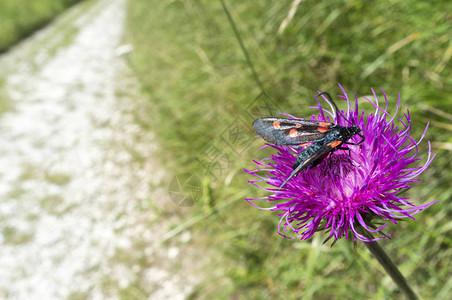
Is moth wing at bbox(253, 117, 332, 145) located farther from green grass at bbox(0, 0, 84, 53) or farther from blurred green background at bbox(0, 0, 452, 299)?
green grass at bbox(0, 0, 84, 53)

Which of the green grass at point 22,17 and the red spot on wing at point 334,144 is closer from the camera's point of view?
the red spot on wing at point 334,144

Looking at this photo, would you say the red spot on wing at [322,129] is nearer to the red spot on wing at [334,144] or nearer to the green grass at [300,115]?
the red spot on wing at [334,144]

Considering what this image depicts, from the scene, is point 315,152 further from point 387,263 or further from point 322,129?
point 387,263

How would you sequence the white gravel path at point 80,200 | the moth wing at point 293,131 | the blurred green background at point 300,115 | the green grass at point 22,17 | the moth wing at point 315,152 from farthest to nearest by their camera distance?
the green grass at point 22,17 → the white gravel path at point 80,200 → the blurred green background at point 300,115 → the moth wing at point 293,131 → the moth wing at point 315,152

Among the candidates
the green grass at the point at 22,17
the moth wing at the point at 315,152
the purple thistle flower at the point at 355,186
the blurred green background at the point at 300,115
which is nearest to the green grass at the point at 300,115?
the blurred green background at the point at 300,115

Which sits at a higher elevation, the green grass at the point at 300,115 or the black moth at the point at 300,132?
the black moth at the point at 300,132

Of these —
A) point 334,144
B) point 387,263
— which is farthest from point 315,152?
point 387,263

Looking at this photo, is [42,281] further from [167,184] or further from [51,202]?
[167,184]
